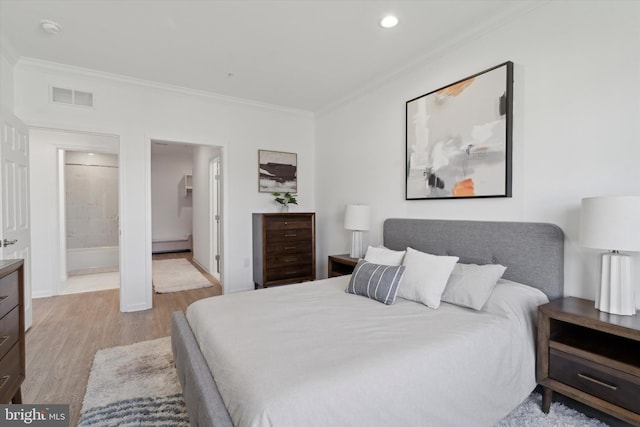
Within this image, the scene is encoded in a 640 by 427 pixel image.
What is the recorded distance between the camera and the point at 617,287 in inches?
64.8

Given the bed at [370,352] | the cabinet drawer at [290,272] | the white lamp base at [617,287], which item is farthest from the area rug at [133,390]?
the white lamp base at [617,287]

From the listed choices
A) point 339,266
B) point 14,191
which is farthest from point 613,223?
point 14,191

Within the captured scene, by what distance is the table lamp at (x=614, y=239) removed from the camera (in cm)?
155

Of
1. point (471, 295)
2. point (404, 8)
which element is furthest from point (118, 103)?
point (471, 295)

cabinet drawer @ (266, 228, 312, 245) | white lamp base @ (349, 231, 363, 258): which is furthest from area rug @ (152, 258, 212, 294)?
white lamp base @ (349, 231, 363, 258)

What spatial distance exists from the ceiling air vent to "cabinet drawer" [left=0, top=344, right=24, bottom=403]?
8.90ft

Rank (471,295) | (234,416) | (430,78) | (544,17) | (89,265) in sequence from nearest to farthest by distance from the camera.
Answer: (234,416) < (471,295) < (544,17) < (430,78) < (89,265)

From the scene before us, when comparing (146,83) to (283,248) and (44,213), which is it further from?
(283,248)

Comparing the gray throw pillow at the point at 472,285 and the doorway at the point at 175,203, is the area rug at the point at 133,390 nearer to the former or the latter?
the gray throw pillow at the point at 472,285

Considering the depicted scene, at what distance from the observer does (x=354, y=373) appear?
1.24m

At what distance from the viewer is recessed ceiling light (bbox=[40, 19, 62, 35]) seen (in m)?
2.46

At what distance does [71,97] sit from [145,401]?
3.23 metres

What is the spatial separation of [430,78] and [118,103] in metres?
3.45

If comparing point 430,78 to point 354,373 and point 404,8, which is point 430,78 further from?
point 354,373
